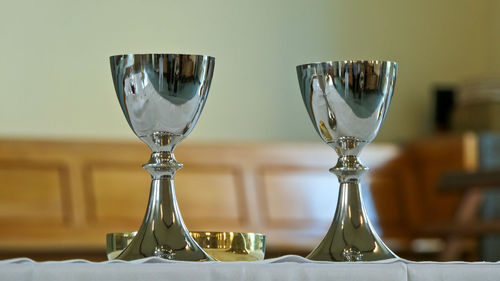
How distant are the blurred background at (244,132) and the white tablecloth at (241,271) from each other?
2973 mm

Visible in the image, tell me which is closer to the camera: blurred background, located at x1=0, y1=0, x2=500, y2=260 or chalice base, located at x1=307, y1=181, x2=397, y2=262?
chalice base, located at x1=307, y1=181, x2=397, y2=262

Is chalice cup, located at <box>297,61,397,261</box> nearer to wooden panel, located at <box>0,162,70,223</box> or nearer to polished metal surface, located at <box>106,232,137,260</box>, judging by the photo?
polished metal surface, located at <box>106,232,137,260</box>

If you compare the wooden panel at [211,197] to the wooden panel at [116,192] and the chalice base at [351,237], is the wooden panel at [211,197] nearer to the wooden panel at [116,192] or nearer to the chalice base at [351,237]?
the wooden panel at [116,192]

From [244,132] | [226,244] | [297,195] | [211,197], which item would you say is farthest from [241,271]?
[244,132]

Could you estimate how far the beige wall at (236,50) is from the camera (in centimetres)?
416

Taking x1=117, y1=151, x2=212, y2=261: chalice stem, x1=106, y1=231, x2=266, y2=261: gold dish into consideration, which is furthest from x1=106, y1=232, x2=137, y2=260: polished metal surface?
x1=117, y1=151, x2=212, y2=261: chalice stem

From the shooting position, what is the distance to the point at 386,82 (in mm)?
785

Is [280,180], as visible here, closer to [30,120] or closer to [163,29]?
[163,29]

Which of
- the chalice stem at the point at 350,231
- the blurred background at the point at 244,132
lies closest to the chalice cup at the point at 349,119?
the chalice stem at the point at 350,231

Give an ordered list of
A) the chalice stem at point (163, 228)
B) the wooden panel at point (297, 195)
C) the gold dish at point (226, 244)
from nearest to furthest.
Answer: the chalice stem at point (163, 228) < the gold dish at point (226, 244) < the wooden panel at point (297, 195)

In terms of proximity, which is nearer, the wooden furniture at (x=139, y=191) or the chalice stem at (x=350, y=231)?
the chalice stem at (x=350, y=231)

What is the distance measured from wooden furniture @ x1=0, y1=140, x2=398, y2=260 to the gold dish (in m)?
3.13

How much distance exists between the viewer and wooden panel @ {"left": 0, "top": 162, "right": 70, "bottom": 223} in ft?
12.8

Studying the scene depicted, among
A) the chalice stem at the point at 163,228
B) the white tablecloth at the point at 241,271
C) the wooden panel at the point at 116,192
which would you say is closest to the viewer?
the white tablecloth at the point at 241,271
